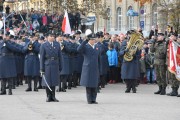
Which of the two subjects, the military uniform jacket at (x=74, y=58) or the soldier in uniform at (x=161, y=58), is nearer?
the soldier in uniform at (x=161, y=58)

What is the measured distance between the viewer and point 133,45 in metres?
20.2

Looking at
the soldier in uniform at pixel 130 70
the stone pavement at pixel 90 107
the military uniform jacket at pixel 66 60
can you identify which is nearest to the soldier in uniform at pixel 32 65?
the stone pavement at pixel 90 107

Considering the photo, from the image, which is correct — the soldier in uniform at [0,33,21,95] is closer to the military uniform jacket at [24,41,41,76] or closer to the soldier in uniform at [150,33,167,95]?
the military uniform jacket at [24,41,41,76]

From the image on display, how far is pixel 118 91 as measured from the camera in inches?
834

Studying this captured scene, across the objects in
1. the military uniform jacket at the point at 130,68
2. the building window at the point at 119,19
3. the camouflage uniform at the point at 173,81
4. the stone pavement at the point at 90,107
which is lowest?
the stone pavement at the point at 90,107

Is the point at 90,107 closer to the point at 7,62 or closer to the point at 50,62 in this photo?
the point at 50,62

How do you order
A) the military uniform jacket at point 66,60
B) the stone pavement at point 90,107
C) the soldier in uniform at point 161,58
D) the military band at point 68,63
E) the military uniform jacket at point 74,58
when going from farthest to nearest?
the military uniform jacket at point 74,58 < the military uniform jacket at point 66,60 < the soldier in uniform at point 161,58 < the military band at point 68,63 < the stone pavement at point 90,107

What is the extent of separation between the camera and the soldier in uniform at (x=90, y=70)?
16422 mm

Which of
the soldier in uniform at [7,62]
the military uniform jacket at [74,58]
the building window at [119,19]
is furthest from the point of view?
the building window at [119,19]

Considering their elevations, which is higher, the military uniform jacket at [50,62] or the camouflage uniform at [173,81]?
the military uniform jacket at [50,62]

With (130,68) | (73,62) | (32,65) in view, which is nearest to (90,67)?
(130,68)

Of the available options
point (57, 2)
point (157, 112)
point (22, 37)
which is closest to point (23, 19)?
point (57, 2)

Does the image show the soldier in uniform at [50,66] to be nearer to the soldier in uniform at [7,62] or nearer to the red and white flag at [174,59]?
the soldier in uniform at [7,62]

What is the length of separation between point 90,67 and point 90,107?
4.57ft
